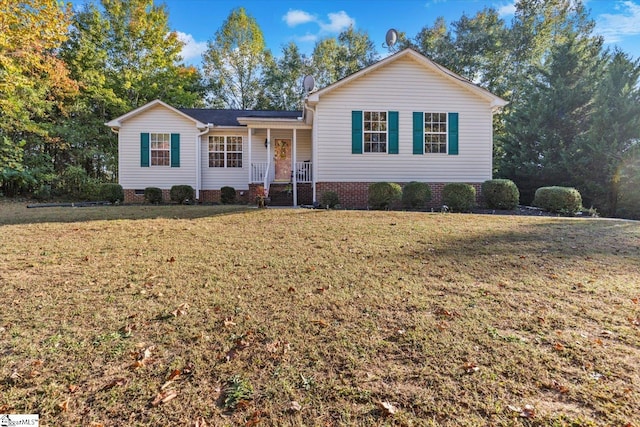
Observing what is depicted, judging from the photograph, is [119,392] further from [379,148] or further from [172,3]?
[172,3]

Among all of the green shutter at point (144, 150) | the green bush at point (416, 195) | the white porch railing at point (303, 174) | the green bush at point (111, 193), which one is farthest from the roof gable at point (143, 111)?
the green bush at point (416, 195)

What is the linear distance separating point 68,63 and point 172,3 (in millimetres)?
8630

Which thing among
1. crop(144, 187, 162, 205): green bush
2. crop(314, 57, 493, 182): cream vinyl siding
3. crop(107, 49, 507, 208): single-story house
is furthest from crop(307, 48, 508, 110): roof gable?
crop(144, 187, 162, 205): green bush

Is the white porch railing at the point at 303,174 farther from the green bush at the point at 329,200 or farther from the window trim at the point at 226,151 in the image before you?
the window trim at the point at 226,151

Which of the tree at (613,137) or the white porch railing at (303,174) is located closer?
the tree at (613,137)

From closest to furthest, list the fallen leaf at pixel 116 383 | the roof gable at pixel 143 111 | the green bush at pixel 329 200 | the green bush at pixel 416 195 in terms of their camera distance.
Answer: the fallen leaf at pixel 116 383
the green bush at pixel 416 195
the green bush at pixel 329 200
the roof gable at pixel 143 111

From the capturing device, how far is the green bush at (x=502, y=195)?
37.7ft

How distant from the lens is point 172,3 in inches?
952

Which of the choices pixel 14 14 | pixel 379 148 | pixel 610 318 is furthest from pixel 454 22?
pixel 610 318

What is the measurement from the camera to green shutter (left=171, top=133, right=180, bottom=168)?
49.8 feet

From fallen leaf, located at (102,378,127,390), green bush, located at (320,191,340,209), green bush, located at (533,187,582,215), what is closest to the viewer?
fallen leaf, located at (102,378,127,390)

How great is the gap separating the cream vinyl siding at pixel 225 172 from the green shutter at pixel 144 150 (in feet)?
7.77

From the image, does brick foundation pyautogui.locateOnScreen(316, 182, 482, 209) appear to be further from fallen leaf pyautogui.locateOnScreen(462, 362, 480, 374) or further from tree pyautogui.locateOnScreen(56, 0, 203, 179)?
tree pyautogui.locateOnScreen(56, 0, 203, 179)

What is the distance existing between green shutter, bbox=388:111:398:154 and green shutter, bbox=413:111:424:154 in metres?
0.68
